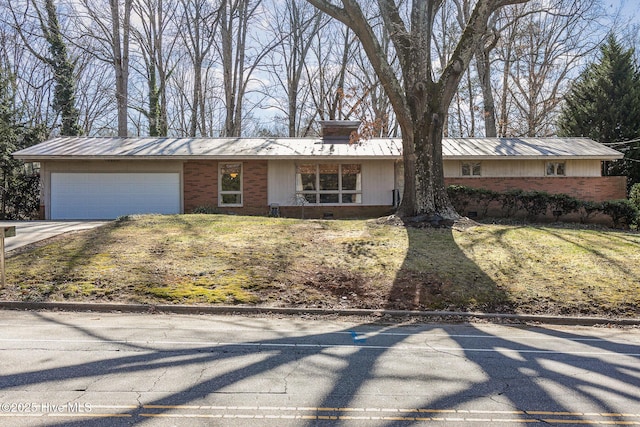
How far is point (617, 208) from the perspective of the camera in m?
16.4

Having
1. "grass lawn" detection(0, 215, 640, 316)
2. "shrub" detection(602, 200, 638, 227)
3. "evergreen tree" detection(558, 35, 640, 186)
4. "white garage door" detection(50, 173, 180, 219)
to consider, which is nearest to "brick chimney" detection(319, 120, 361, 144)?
"white garage door" detection(50, 173, 180, 219)

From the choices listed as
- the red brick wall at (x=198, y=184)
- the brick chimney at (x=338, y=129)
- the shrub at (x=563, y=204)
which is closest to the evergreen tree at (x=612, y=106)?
the shrub at (x=563, y=204)

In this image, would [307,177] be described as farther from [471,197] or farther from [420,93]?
[420,93]

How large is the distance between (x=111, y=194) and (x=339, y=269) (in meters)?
13.2

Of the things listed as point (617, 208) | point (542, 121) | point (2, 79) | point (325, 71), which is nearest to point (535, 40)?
point (542, 121)

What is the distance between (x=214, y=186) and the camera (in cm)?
1912

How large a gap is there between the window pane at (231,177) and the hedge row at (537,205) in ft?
29.9

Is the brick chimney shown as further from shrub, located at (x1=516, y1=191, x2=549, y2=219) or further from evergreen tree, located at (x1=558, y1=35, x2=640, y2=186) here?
evergreen tree, located at (x1=558, y1=35, x2=640, y2=186)

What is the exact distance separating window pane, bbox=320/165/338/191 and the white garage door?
A: 6423 millimetres

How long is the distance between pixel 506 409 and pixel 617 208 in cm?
1611

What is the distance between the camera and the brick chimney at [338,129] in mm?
22172

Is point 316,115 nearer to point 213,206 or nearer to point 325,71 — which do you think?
point 325,71

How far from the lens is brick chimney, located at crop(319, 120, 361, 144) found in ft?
72.7

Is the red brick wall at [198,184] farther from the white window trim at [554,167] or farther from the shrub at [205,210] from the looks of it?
the white window trim at [554,167]
